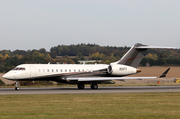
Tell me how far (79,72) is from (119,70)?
17.8 feet

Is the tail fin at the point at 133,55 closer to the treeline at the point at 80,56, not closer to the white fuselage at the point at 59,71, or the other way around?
the white fuselage at the point at 59,71

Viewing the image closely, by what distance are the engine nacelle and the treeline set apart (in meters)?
37.2

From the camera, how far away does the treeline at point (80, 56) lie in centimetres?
8193

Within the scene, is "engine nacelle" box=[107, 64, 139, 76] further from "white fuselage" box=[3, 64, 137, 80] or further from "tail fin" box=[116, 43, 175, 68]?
"tail fin" box=[116, 43, 175, 68]

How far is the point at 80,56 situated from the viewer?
14850cm

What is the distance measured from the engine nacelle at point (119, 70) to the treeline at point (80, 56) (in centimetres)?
3717

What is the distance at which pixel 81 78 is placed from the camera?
A: 3706 cm

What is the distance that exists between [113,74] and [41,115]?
2625 centimetres

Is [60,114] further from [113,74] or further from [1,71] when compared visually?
[1,71]

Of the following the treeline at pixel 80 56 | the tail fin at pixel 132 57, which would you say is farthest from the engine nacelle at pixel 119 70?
the treeline at pixel 80 56

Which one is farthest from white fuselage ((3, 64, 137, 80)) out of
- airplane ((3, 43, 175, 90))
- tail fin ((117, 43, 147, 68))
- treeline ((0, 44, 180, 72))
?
treeline ((0, 44, 180, 72))

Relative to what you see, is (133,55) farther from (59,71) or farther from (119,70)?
(59,71)

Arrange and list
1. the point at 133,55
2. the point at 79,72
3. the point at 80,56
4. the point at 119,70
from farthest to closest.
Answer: the point at 80,56
the point at 133,55
the point at 119,70
the point at 79,72

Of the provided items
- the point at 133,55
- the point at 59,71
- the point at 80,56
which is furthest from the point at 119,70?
the point at 80,56
